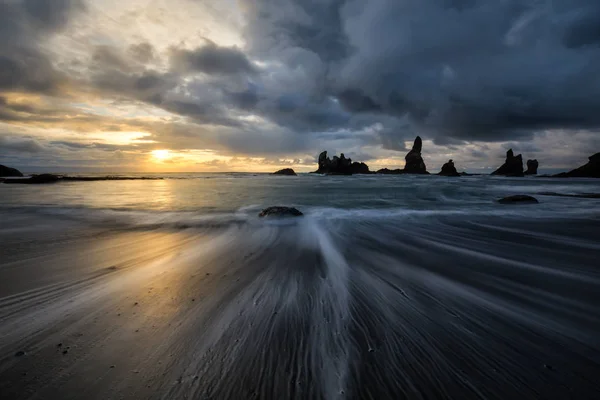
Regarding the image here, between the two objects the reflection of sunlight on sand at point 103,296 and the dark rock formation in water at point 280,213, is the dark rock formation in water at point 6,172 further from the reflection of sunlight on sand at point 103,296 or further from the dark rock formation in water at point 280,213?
the reflection of sunlight on sand at point 103,296

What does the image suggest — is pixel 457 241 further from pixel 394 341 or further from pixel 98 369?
pixel 98 369

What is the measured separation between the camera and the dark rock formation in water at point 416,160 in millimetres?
127000

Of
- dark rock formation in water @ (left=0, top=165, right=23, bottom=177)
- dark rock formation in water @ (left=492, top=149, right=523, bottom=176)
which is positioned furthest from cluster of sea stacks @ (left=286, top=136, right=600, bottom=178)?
dark rock formation in water @ (left=0, top=165, right=23, bottom=177)

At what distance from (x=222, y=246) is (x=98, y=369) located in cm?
427

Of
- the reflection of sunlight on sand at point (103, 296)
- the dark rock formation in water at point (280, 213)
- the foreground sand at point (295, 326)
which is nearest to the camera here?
the foreground sand at point (295, 326)

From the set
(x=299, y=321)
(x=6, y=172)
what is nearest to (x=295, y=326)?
(x=299, y=321)

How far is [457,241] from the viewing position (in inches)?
279

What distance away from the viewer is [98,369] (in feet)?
7.18

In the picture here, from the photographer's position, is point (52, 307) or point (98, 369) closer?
point (98, 369)

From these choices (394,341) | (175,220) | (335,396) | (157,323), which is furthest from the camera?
(175,220)

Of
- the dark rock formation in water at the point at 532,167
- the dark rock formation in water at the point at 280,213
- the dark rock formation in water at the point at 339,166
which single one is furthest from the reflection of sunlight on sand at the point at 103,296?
the dark rock formation in water at the point at 532,167

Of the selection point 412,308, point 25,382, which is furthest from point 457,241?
point 25,382

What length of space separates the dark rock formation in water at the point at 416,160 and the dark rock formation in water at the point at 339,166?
73.6ft

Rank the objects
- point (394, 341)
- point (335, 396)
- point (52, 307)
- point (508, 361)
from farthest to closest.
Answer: point (52, 307) < point (394, 341) < point (508, 361) < point (335, 396)
